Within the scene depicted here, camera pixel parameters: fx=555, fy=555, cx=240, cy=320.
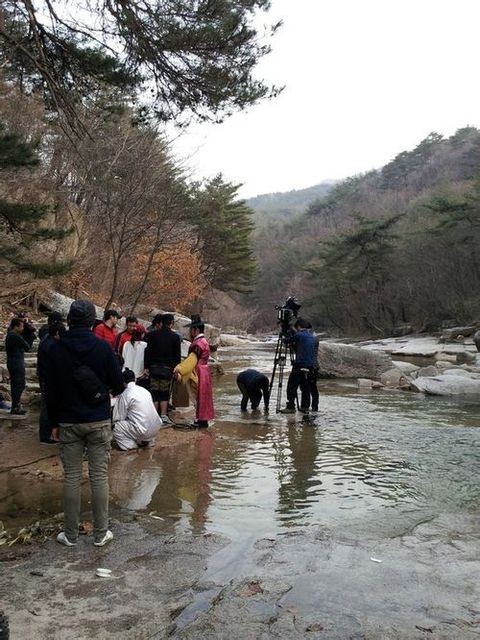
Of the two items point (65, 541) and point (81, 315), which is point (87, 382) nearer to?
point (81, 315)

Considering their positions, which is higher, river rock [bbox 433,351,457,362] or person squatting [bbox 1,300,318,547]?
person squatting [bbox 1,300,318,547]

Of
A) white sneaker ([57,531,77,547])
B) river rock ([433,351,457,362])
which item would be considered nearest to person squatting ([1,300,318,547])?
white sneaker ([57,531,77,547])

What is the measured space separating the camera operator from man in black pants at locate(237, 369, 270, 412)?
41 cm

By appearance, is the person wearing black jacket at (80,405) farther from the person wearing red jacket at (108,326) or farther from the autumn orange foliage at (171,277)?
the autumn orange foliage at (171,277)

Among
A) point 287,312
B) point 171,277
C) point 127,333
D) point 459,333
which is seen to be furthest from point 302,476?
point 459,333

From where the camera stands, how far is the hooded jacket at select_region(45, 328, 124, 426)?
12.7 ft

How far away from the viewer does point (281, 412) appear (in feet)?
30.6

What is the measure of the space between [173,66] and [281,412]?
5.55 meters

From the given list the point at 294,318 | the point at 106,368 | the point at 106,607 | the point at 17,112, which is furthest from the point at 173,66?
the point at 17,112

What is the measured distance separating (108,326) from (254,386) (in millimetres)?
3003

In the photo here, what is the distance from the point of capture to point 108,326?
743cm

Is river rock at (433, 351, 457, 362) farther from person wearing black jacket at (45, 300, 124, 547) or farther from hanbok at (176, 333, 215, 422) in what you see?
person wearing black jacket at (45, 300, 124, 547)

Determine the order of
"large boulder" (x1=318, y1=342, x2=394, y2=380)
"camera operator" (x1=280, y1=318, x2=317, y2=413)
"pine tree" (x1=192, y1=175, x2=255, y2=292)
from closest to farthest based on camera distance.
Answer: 1. "camera operator" (x1=280, y1=318, x2=317, y2=413)
2. "large boulder" (x1=318, y1=342, x2=394, y2=380)
3. "pine tree" (x1=192, y1=175, x2=255, y2=292)

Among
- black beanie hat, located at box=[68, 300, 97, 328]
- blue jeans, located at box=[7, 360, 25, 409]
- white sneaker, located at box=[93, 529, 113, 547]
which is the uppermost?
black beanie hat, located at box=[68, 300, 97, 328]
